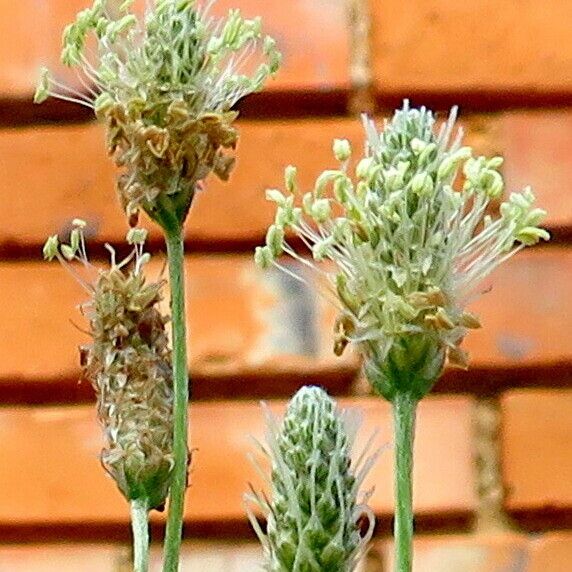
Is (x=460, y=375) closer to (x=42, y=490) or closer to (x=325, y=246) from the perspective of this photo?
(x=42, y=490)

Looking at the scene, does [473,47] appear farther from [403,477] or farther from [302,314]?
[403,477]

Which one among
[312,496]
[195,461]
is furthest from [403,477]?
[195,461]

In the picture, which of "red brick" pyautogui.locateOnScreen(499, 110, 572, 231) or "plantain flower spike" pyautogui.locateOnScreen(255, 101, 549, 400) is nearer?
"plantain flower spike" pyautogui.locateOnScreen(255, 101, 549, 400)

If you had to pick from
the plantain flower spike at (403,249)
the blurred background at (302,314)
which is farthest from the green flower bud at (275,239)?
the blurred background at (302,314)

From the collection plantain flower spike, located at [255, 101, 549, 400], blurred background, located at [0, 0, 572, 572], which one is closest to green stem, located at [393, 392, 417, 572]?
plantain flower spike, located at [255, 101, 549, 400]

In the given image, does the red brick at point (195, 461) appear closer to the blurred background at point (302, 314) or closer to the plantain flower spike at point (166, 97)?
the blurred background at point (302, 314)

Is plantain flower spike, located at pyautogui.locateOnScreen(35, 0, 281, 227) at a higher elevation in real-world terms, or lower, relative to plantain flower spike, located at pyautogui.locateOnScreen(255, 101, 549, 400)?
higher

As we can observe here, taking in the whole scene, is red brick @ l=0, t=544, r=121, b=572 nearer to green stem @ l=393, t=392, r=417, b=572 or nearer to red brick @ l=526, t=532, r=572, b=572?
red brick @ l=526, t=532, r=572, b=572
